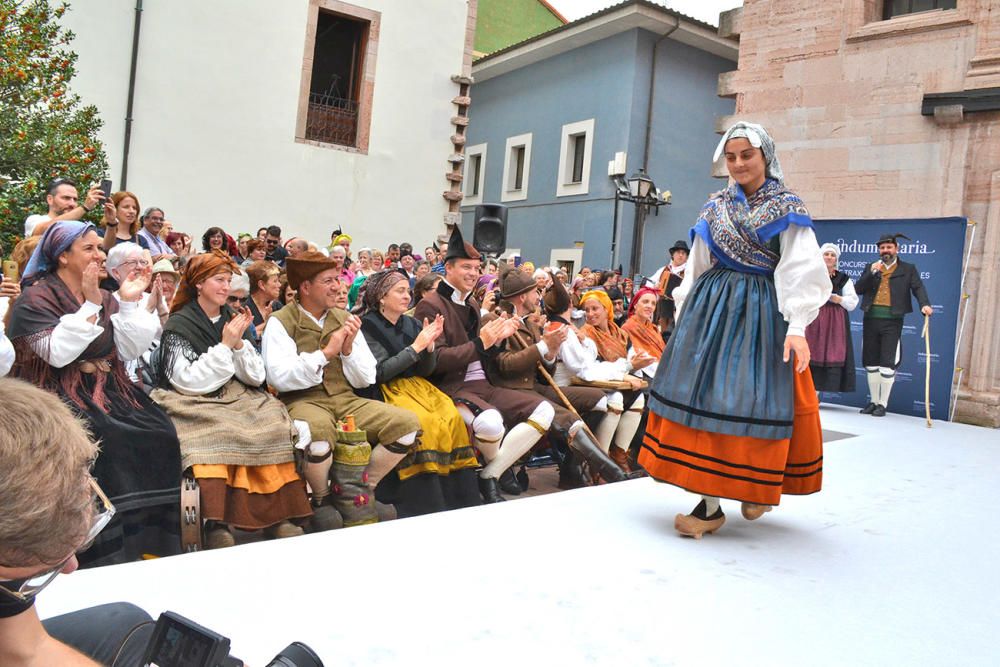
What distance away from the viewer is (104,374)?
348 centimetres

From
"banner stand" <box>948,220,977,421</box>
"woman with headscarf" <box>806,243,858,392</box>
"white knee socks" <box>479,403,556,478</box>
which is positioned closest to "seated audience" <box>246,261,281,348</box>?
"white knee socks" <box>479,403,556,478</box>

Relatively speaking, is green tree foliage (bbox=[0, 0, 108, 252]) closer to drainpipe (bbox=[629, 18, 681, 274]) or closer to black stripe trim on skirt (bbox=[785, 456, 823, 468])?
black stripe trim on skirt (bbox=[785, 456, 823, 468])

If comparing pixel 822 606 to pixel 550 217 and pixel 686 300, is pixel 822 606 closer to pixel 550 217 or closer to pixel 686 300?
pixel 686 300

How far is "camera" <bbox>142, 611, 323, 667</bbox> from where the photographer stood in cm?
112

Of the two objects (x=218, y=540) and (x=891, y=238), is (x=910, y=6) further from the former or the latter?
(x=218, y=540)

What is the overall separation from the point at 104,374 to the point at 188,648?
2.64 metres

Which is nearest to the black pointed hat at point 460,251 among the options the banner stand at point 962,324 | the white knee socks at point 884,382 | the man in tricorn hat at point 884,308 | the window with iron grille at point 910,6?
the man in tricorn hat at point 884,308

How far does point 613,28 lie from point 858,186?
1047 centimetres

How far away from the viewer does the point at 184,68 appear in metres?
12.3

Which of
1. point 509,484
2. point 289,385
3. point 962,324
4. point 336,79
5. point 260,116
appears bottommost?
point 509,484

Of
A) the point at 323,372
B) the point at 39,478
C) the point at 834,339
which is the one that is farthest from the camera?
the point at 834,339

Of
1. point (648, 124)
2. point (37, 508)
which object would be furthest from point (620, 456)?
point (648, 124)

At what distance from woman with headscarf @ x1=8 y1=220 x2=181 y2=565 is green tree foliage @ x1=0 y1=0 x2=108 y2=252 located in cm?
384

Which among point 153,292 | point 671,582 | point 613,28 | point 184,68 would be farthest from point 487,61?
point 671,582
